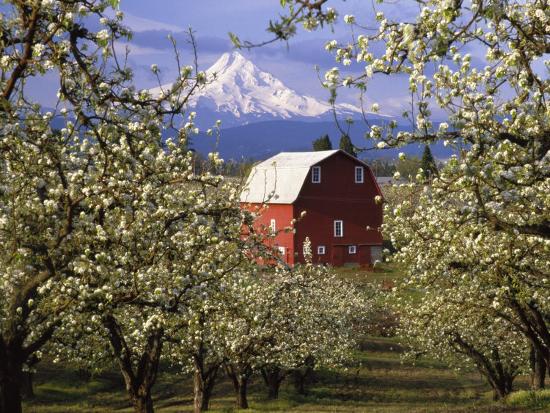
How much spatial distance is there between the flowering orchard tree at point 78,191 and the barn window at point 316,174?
188 feet

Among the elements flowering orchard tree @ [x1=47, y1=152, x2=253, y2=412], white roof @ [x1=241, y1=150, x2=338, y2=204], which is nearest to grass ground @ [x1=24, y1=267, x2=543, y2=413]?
flowering orchard tree @ [x1=47, y1=152, x2=253, y2=412]

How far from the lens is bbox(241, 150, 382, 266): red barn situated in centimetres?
6819

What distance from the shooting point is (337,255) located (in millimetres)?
70500

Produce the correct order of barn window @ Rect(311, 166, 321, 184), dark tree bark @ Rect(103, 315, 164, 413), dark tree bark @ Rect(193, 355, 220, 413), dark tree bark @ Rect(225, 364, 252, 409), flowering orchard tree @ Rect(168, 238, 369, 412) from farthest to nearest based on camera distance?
barn window @ Rect(311, 166, 321, 184) < dark tree bark @ Rect(225, 364, 252, 409) < dark tree bark @ Rect(193, 355, 220, 413) < flowering orchard tree @ Rect(168, 238, 369, 412) < dark tree bark @ Rect(103, 315, 164, 413)

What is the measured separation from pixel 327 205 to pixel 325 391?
1432 inches

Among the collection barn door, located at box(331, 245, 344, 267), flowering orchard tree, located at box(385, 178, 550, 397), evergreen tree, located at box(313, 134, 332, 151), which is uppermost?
evergreen tree, located at box(313, 134, 332, 151)

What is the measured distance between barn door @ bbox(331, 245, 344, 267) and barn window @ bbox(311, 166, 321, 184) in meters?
7.52

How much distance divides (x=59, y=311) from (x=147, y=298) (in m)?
1.63

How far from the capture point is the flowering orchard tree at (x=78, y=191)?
30.4 ft

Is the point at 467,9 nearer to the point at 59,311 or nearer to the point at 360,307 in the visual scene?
the point at 59,311

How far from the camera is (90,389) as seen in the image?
3447 cm

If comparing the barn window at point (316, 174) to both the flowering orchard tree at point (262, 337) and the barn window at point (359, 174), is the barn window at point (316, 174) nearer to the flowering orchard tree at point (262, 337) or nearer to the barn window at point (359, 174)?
the barn window at point (359, 174)

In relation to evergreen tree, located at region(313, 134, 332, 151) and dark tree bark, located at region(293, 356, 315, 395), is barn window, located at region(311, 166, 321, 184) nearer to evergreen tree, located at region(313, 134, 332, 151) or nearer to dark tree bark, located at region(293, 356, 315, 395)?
dark tree bark, located at region(293, 356, 315, 395)

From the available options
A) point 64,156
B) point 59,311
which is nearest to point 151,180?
point 64,156
